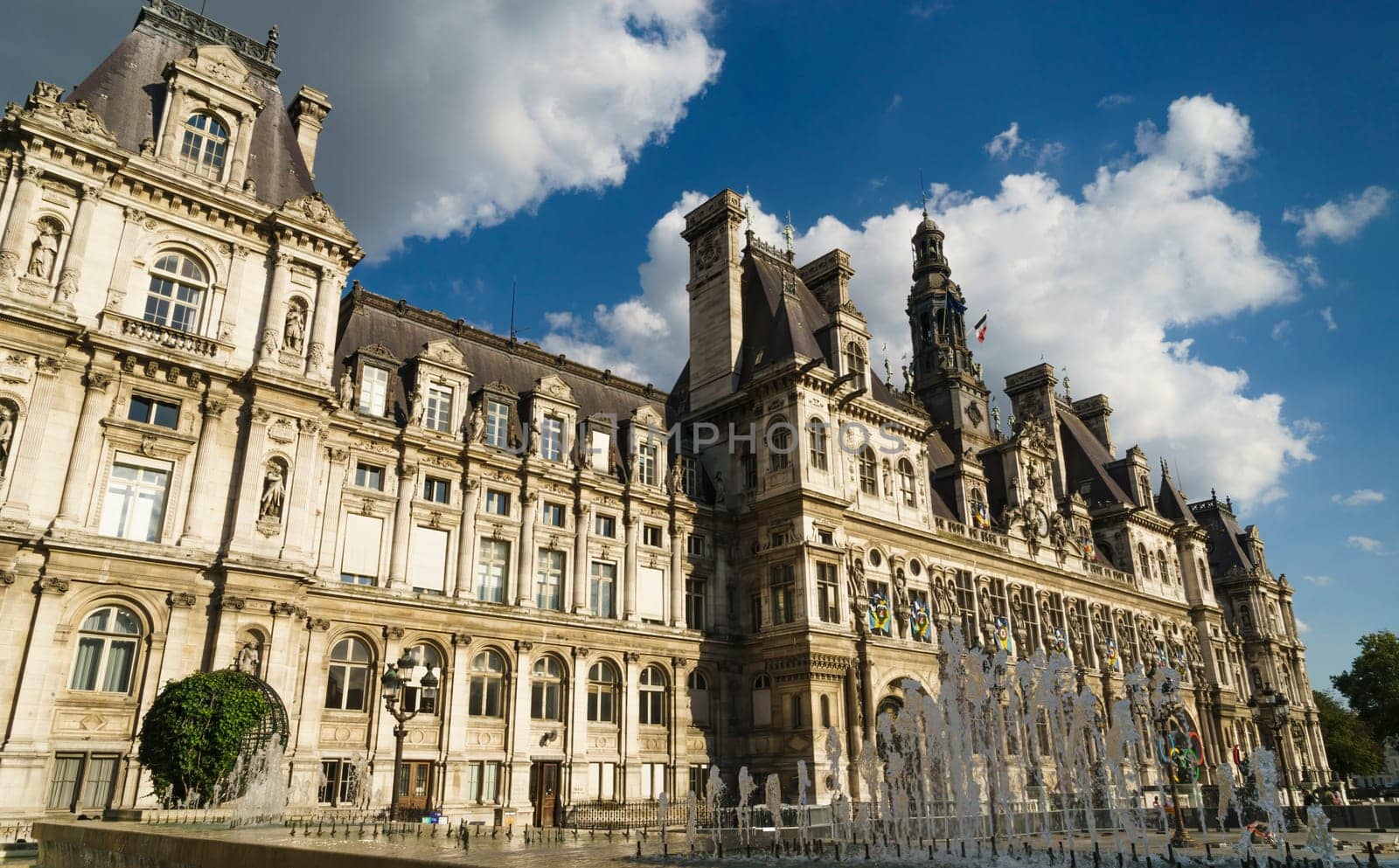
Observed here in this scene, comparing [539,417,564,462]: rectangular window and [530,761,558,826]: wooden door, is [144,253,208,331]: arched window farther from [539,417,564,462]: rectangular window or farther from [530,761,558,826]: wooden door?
[530,761,558,826]: wooden door

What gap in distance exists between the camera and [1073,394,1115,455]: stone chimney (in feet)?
245

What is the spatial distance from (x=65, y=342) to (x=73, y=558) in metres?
5.86

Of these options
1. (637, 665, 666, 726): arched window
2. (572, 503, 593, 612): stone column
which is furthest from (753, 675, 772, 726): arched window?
(572, 503, 593, 612): stone column

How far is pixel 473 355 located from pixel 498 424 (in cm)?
397

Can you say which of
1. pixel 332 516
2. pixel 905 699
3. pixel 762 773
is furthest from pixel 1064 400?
pixel 332 516

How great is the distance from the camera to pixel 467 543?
109 feet

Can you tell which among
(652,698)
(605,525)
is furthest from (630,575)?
(652,698)

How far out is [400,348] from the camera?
Result: 36125 millimetres

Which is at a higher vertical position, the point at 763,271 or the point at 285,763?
the point at 763,271

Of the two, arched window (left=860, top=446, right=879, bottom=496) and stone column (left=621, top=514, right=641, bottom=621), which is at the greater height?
arched window (left=860, top=446, right=879, bottom=496)

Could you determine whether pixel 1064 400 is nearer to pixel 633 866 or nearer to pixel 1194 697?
pixel 1194 697

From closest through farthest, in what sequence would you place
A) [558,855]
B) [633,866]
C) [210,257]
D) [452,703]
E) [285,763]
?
1. [633,866]
2. [558,855]
3. [285,763]
4. [210,257]
5. [452,703]

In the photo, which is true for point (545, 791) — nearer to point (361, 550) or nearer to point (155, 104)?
point (361, 550)

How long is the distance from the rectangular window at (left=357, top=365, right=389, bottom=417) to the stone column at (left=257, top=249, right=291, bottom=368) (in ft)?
12.6
